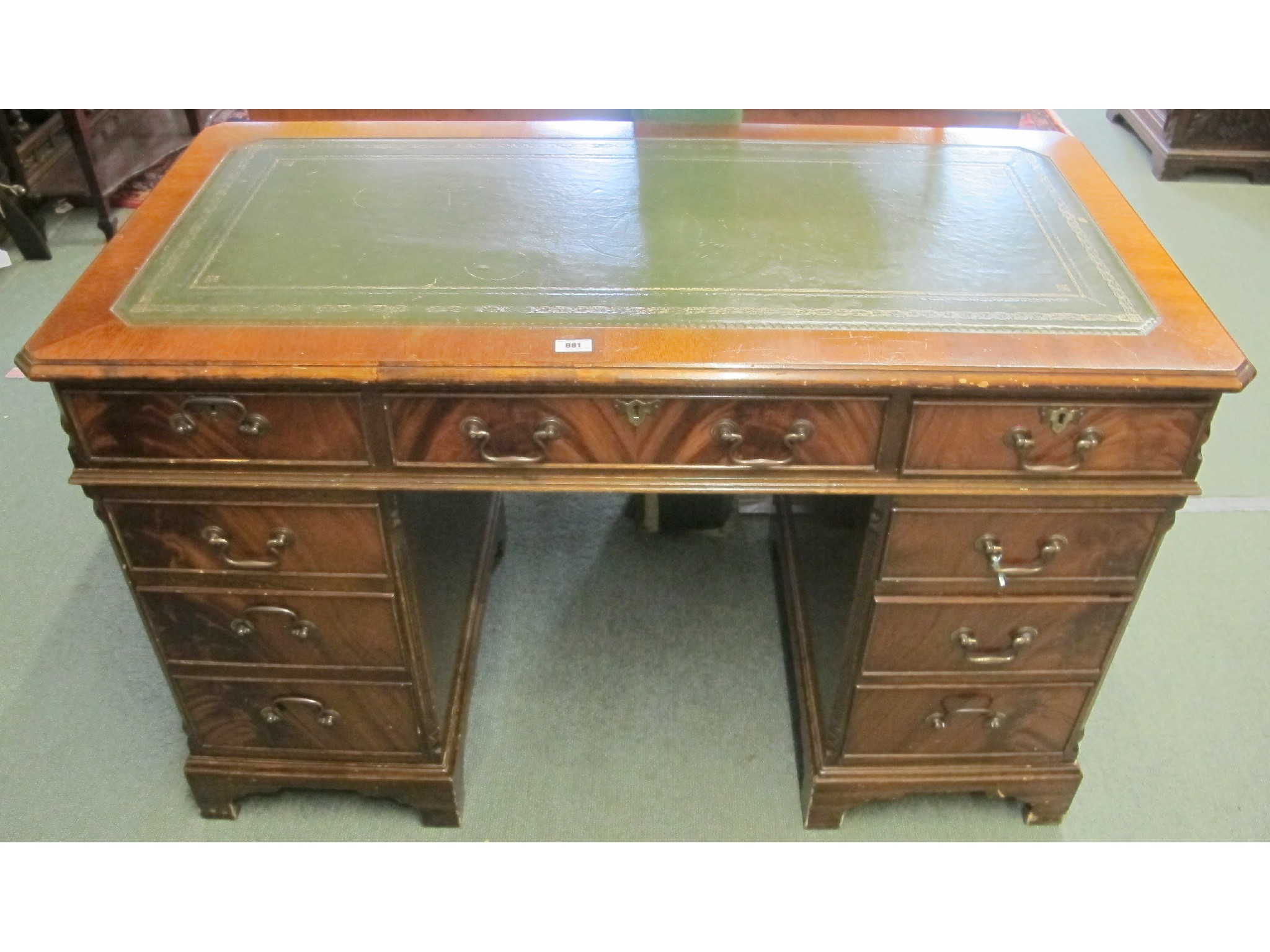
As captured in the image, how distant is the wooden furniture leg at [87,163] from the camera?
246 cm

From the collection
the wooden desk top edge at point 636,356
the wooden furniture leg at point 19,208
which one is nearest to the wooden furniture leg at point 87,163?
the wooden furniture leg at point 19,208

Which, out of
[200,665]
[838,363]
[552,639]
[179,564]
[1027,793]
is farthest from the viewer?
[552,639]

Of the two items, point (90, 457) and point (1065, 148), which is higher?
point (1065, 148)

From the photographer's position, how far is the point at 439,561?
4.95ft

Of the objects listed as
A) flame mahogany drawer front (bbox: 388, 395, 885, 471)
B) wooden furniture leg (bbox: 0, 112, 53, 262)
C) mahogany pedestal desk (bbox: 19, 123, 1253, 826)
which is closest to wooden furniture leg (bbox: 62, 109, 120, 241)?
wooden furniture leg (bbox: 0, 112, 53, 262)

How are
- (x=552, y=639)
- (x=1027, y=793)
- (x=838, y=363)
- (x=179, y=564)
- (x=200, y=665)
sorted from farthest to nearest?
(x=552, y=639) < (x=1027, y=793) < (x=200, y=665) < (x=179, y=564) < (x=838, y=363)

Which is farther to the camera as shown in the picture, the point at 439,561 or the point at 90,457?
the point at 439,561

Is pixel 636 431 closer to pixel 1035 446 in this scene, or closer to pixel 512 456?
pixel 512 456

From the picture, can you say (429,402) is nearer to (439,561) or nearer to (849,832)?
(439,561)

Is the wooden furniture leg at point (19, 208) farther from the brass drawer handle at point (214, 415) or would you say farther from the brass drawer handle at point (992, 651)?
the brass drawer handle at point (992, 651)

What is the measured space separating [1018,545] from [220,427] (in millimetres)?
879

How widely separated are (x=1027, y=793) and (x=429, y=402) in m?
1.00

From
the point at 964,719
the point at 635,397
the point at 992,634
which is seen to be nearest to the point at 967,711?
the point at 964,719

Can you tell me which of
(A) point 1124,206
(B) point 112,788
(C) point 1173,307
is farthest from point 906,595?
(B) point 112,788
